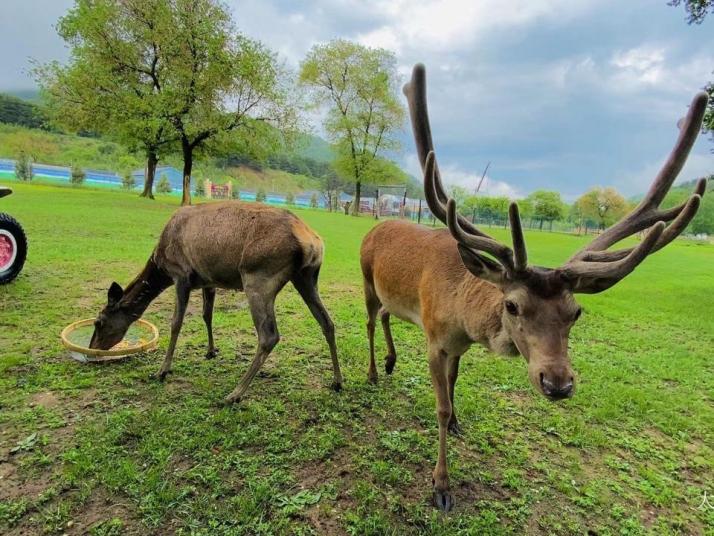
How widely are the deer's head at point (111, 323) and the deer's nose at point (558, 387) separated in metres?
4.54

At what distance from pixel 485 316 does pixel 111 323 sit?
4.24 m

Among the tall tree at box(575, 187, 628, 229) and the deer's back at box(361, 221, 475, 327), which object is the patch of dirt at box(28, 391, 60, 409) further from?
the tall tree at box(575, 187, 628, 229)

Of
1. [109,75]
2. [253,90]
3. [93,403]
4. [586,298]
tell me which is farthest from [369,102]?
[93,403]

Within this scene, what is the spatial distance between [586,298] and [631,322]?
1.73m

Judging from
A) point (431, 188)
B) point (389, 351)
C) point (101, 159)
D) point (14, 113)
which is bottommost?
point (389, 351)

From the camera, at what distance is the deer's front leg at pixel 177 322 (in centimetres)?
440

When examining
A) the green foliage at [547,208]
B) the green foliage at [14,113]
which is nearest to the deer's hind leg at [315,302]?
the green foliage at [547,208]

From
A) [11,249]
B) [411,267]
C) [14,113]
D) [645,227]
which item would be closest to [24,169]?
[11,249]

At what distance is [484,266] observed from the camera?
275cm

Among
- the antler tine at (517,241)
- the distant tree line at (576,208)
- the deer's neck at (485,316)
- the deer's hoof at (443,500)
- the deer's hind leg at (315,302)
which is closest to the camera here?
the antler tine at (517,241)

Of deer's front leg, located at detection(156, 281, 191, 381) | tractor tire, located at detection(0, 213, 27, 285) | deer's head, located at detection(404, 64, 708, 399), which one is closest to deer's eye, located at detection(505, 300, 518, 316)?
deer's head, located at detection(404, 64, 708, 399)

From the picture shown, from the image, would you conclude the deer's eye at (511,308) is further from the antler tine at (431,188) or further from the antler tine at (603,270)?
the antler tine at (431,188)

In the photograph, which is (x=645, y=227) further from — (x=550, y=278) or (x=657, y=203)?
(x=550, y=278)

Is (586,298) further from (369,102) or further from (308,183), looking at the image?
(308,183)
